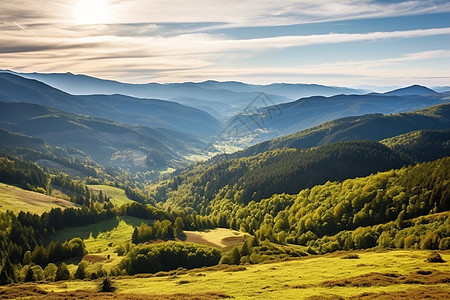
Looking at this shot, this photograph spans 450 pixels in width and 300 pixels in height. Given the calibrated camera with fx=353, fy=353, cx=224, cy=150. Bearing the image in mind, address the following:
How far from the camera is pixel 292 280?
7431 cm

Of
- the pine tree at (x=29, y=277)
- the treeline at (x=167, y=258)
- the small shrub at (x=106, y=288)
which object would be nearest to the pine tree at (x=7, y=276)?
the pine tree at (x=29, y=277)

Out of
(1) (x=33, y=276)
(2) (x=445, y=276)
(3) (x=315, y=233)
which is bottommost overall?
(3) (x=315, y=233)

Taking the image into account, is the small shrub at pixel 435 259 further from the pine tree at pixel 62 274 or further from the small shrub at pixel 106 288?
the pine tree at pixel 62 274

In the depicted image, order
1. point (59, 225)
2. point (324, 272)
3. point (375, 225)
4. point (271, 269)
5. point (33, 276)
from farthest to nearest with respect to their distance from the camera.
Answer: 1. point (59, 225)
2. point (375, 225)
3. point (33, 276)
4. point (271, 269)
5. point (324, 272)

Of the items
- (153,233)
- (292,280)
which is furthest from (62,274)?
(292,280)

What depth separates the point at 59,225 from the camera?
19250cm

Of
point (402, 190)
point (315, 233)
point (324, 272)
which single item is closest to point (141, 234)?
point (315, 233)

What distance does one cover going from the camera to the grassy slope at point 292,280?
2472 inches

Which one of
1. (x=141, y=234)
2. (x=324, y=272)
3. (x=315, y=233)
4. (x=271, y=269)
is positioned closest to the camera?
(x=324, y=272)

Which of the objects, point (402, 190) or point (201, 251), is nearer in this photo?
point (201, 251)

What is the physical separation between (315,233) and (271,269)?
92.1 metres

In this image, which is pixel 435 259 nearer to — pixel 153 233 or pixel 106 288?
pixel 106 288

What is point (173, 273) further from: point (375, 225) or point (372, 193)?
point (372, 193)

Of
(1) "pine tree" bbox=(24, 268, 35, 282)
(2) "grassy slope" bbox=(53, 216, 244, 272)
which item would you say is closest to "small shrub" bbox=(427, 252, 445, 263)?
(2) "grassy slope" bbox=(53, 216, 244, 272)
